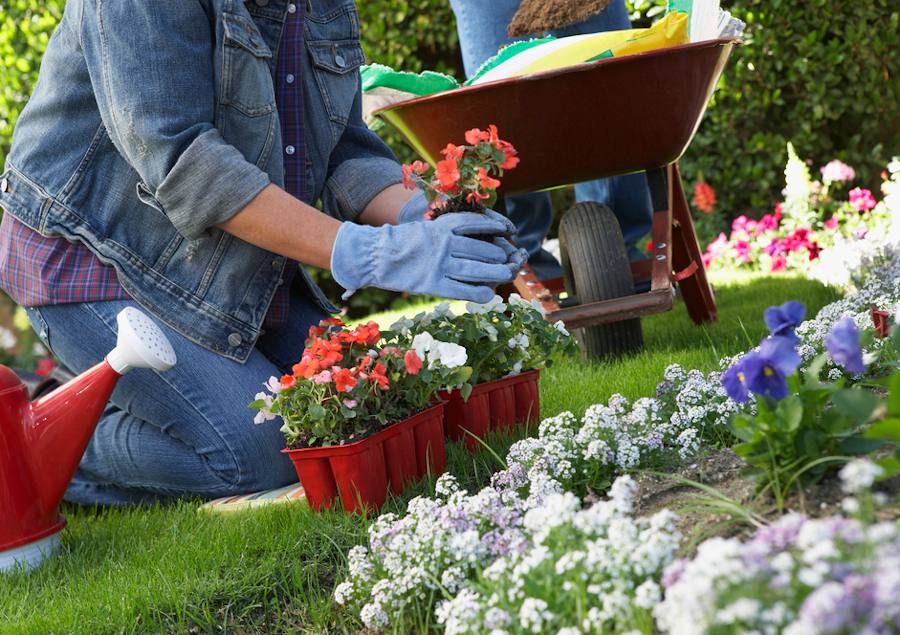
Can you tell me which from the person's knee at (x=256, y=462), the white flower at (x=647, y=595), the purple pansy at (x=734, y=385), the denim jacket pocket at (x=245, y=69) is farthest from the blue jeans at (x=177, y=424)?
the white flower at (x=647, y=595)

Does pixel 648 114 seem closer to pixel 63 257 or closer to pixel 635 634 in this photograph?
pixel 63 257

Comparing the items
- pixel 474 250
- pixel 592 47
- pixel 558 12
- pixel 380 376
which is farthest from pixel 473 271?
pixel 558 12

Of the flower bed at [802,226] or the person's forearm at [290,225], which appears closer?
the person's forearm at [290,225]

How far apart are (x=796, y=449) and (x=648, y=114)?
1423 millimetres

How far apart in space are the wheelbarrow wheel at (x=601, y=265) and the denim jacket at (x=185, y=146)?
53 cm

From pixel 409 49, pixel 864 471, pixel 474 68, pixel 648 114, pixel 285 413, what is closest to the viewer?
pixel 864 471

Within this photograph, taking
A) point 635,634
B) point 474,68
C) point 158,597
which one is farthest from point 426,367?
point 474,68

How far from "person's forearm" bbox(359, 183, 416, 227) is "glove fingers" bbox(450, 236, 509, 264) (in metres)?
0.54

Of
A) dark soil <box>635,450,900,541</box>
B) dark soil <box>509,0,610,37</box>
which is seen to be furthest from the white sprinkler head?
dark soil <box>509,0,610,37</box>

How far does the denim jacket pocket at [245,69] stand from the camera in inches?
78.2

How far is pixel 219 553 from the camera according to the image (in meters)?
1.62

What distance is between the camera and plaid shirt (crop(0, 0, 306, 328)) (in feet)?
7.18

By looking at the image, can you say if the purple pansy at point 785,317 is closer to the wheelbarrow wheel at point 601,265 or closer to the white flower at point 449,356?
the white flower at point 449,356

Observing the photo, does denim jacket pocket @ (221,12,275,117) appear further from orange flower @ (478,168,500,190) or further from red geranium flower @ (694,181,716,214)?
red geranium flower @ (694,181,716,214)
